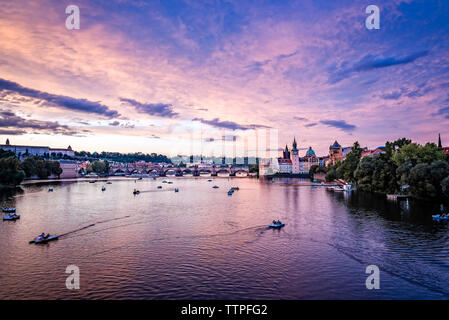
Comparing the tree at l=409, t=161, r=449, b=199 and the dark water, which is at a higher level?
the tree at l=409, t=161, r=449, b=199

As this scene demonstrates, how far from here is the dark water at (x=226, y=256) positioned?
2014cm

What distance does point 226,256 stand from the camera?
2688 centimetres

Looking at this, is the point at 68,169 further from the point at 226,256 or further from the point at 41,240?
the point at 226,256

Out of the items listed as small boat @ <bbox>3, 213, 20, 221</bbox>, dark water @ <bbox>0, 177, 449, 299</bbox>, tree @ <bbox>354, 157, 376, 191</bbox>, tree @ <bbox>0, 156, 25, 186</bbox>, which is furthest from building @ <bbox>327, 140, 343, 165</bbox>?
small boat @ <bbox>3, 213, 20, 221</bbox>

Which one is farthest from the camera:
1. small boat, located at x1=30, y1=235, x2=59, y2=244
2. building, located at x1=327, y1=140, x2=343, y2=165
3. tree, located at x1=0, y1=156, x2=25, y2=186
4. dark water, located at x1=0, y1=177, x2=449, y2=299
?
building, located at x1=327, y1=140, x2=343, y2=165

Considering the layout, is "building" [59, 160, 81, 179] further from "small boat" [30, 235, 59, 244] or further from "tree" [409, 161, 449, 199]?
"tree" [409, 161, 449, 199]

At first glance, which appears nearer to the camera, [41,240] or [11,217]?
[41,240]

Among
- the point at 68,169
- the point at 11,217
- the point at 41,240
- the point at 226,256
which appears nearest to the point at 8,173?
the point at 11,217

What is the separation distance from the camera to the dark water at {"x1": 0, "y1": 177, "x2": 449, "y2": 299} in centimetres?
2014

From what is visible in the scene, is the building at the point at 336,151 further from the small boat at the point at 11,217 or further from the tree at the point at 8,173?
the small boat at the point at 11,217

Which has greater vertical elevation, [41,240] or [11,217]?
[11,217]

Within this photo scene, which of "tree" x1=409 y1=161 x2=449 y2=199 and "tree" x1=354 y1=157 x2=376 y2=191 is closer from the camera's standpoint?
"tree" x1=409 y1=161 x2=449 y2=199
